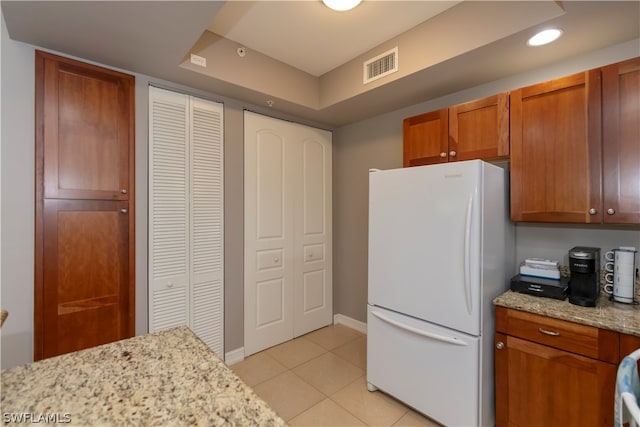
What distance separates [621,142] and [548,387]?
135 cm

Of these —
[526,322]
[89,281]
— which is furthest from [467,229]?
[89,281]

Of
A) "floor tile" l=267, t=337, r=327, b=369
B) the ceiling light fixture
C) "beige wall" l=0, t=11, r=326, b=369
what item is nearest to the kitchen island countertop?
"floor tile" l=267, t=337, r=327, b=369

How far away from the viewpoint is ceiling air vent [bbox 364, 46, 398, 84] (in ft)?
7.12

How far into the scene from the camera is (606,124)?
1555 mm

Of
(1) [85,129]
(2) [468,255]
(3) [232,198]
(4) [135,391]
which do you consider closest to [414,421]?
(2) [468,255]

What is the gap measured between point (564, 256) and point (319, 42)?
2319 mm

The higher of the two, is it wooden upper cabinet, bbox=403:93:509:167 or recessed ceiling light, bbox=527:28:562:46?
recessed ceiling light, bbox=527:28:562:46

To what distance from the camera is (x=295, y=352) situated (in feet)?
9.11

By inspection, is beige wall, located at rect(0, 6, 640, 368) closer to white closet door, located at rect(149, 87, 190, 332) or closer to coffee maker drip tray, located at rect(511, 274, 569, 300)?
white closet door, located at rect(149, 87, 190, 332)

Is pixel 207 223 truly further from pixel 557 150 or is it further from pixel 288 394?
pixel 557 150

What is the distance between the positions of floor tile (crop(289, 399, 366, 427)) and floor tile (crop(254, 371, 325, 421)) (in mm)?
50

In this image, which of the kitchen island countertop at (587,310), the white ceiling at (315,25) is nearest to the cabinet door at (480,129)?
the white ceiling at (315,25)

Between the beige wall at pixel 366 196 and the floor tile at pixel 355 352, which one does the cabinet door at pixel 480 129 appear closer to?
the beige wall at pixel 366 196

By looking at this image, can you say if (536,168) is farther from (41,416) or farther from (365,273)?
(41,416)
